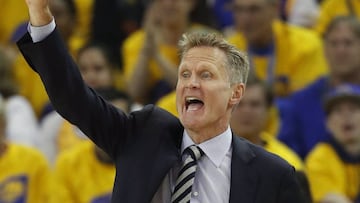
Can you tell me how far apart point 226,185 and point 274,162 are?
0.18 m

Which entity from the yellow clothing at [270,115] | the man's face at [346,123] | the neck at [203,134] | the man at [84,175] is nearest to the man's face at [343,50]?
the yellow clothing at [270,115]

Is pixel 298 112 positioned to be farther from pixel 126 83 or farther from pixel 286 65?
pixel 126 83

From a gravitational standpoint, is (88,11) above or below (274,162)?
below

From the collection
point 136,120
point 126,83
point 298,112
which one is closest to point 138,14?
point 126,83

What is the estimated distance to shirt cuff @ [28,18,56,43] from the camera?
9.87 ft

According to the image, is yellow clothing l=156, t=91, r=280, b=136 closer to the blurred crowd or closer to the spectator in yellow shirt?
the blurred crowd

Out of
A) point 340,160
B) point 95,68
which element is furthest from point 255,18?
point 340,160

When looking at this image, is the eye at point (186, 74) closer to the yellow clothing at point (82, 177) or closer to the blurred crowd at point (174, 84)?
the blurred crowd at point (174, 84)

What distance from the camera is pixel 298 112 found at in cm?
638

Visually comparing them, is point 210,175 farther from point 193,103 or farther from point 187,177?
point 193,103

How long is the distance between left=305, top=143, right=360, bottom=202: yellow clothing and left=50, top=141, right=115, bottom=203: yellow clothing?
1.17 metres

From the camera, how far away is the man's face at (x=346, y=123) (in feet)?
18.6

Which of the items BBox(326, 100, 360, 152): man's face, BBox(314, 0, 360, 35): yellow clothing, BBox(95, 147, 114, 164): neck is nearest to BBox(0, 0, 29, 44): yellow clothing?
BBox(95, 147, 114, 164): neck

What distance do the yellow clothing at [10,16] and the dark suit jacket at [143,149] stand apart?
4406mm
